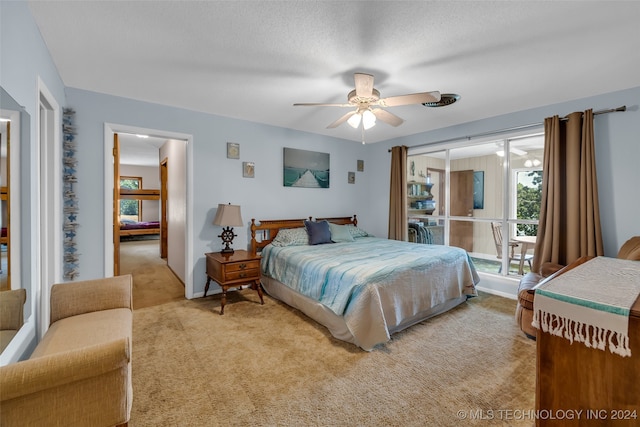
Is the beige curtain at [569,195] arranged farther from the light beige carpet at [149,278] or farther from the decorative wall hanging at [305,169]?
the light beige carpet at [149,278]

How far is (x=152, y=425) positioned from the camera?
161cm

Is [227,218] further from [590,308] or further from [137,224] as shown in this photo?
[137,224]

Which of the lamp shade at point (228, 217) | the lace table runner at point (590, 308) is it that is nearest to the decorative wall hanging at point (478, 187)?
the lace table runner at point (590, 308)

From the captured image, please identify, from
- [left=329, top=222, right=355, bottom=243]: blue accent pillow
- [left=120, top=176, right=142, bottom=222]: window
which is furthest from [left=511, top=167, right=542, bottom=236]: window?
[left=120, top=176, right=142, bottom=222]: window

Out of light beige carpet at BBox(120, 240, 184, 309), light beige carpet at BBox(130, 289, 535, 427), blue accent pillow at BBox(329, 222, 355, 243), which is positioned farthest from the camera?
blue accent pillow at BBox(329, 222, 355, 243)

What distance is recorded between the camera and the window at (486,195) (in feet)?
13.0

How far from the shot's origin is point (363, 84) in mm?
2332

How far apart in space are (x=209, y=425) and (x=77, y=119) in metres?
3.22

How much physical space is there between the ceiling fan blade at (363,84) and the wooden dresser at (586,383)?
6.51 ft

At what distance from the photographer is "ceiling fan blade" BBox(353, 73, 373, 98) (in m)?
2.24

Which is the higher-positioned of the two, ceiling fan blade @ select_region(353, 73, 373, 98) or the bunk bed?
ceiling fan blade @ select_region(353, 73, 373, 98)

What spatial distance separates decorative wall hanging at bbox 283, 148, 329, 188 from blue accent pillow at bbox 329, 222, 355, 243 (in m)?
0.85

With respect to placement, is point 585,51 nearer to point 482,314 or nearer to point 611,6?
point 611,6

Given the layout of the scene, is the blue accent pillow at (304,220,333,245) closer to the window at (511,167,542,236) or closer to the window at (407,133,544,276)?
the window at (407,133,544,276)
